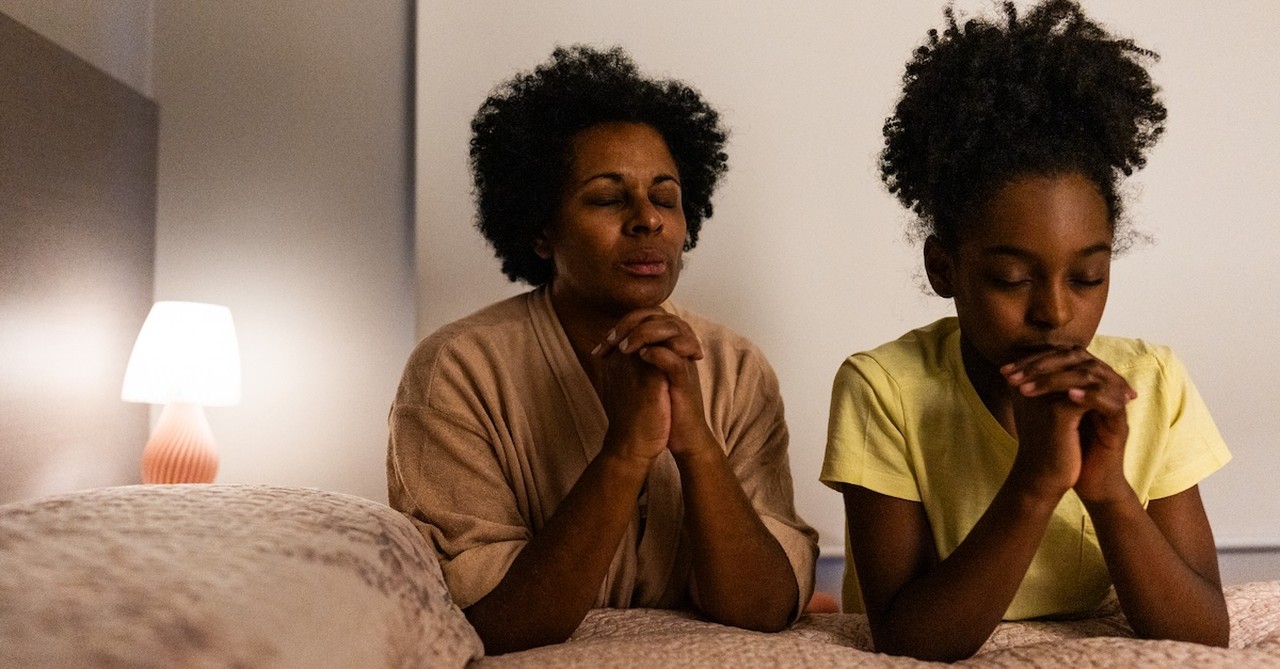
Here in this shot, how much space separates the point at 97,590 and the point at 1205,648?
2.64ft

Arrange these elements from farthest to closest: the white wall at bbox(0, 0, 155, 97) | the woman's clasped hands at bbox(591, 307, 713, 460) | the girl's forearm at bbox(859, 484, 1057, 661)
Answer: the white wall at bbox(0, 0, 155, 97) < the woman's clasped hands at bbox(591, 307, 713, 460) < the girl's forearm at bbox(859, 484, 1057, 661)

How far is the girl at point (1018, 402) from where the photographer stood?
1.11 m

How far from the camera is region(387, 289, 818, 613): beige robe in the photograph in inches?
51.3

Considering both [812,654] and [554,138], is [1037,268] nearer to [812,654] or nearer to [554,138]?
[812,654]

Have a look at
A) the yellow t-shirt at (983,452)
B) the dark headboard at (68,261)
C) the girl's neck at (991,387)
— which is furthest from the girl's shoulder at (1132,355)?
the dark headboard at (68,261)

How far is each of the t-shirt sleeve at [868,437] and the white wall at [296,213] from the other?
4.40 feet

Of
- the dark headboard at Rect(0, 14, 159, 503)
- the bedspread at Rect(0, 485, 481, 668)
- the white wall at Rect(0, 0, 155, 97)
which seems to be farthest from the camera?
the white wall at Rect(0, 0, 155, 97)

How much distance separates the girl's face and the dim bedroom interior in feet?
1.05

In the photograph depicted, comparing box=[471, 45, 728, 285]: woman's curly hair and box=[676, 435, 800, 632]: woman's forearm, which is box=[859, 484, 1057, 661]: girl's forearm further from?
box=[471, 45, 728, 285]: woman's curly hair

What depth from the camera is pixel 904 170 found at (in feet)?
4.58

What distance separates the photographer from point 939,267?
134 cm

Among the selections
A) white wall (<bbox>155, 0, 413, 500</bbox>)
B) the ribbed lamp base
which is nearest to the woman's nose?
white wall (<bbox>155, 0, 413, 500</bbox>)

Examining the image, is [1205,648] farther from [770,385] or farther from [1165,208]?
[1165,208]

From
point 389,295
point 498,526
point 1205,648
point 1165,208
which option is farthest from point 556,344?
point 1165,208
